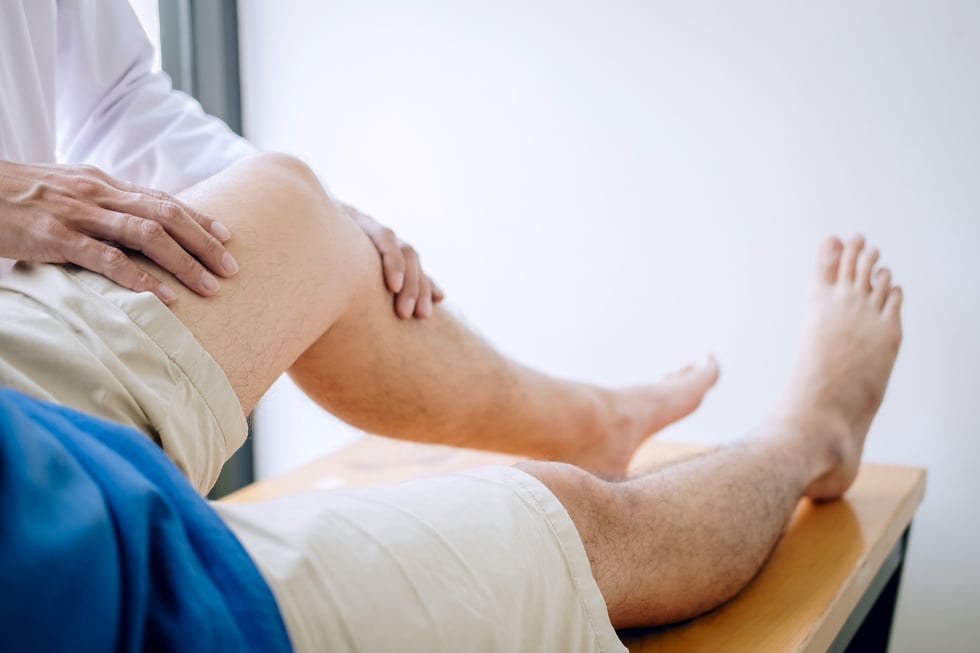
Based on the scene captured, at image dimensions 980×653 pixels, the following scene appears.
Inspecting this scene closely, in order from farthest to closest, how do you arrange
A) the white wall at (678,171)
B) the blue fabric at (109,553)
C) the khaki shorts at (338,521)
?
the white wall at (678,171) < the khaki shorts at (338,521) < the blue fabric at (109,553)

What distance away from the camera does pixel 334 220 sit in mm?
1002

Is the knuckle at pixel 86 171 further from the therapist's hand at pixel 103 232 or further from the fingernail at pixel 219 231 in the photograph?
the fingernail at pixel 219 231

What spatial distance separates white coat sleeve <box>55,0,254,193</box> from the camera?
1.25 meters

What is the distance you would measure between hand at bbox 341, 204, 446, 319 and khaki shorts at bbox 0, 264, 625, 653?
314 mm

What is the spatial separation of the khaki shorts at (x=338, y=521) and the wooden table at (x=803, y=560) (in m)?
0.26

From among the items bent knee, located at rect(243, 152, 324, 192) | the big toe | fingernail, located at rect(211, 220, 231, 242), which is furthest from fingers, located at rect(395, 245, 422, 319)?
the big toe

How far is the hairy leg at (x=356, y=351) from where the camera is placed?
2.82 feet

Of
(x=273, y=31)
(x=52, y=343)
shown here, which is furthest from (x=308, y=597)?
(x=273, y=31)

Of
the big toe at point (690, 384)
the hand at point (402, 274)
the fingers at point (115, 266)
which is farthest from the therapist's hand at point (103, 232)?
the big toe at point (690, 384)

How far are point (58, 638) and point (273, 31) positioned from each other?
1.89 metres

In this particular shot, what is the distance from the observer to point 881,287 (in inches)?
59.3

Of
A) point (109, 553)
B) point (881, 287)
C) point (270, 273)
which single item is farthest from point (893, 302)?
point (109, 553)

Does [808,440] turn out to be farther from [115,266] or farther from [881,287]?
[115,266]

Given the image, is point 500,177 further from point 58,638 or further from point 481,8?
point 58,638
